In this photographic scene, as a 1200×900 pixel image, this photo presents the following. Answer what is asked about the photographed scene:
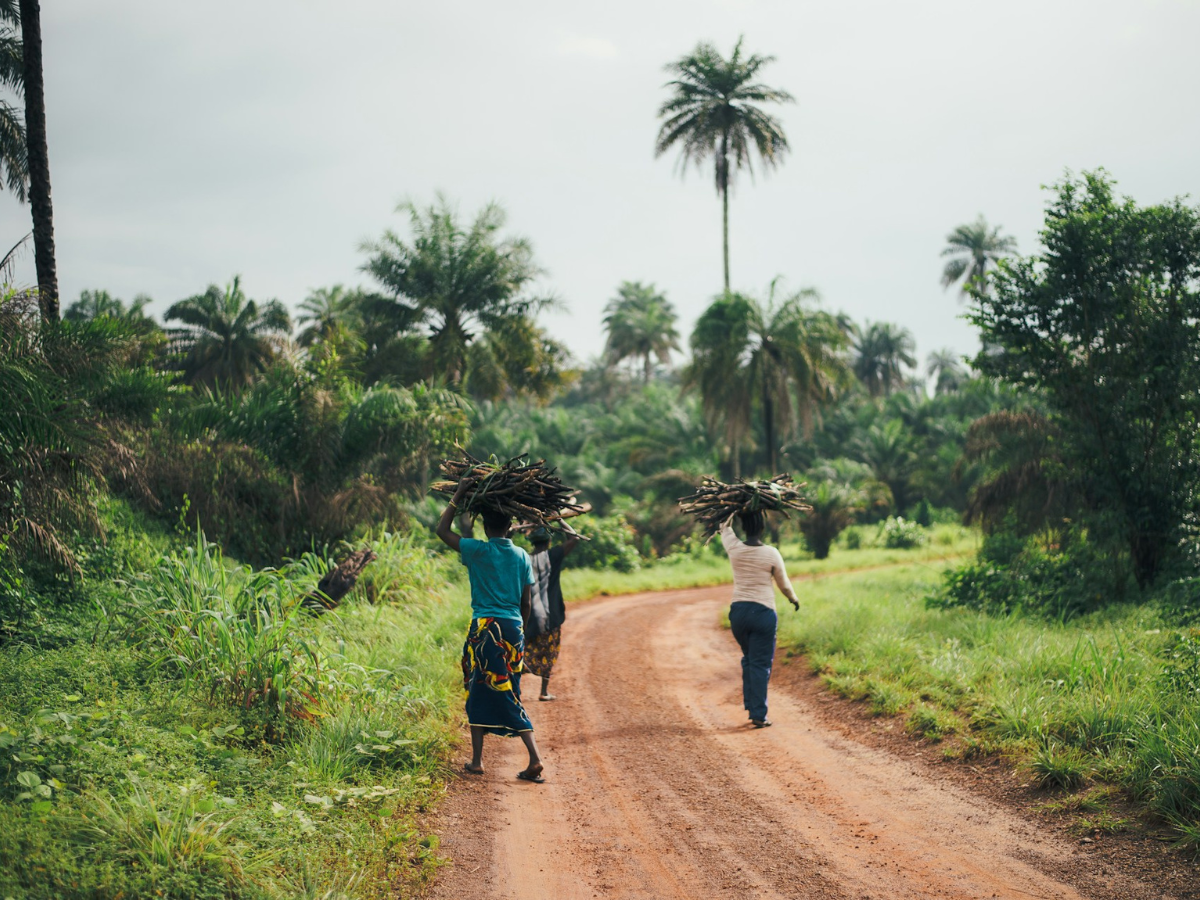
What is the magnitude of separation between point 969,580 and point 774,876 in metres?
9.13

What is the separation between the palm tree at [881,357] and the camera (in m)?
59.0

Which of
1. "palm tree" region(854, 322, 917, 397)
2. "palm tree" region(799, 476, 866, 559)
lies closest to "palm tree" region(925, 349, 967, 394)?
"palm tree" region(854, 322, 917, 397)

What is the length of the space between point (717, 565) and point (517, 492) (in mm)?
18547

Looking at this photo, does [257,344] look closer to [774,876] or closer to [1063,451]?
[1063,451]

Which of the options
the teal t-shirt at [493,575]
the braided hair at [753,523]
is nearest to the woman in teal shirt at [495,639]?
the teal t-shirt at [493,575]

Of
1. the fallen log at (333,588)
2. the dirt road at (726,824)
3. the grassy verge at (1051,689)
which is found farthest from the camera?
the fallen log at (333,588)

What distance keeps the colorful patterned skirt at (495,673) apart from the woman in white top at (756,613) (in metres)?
2.22

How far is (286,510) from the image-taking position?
490 inches

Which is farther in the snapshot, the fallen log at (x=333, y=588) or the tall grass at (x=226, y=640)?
the fallen log at (x=333, y=588)

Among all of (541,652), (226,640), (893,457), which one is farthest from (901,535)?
(226,640)

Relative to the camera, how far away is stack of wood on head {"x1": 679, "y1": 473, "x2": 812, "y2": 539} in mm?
7430

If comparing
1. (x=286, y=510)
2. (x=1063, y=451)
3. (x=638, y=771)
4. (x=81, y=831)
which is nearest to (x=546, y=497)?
(x=638, y=771)

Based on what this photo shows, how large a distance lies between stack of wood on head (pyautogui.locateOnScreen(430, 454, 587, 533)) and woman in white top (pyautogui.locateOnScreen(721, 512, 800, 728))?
168cm

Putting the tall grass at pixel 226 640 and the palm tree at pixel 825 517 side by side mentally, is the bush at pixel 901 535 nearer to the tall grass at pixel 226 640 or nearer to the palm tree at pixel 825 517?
the palm tree at pixel 825 517
